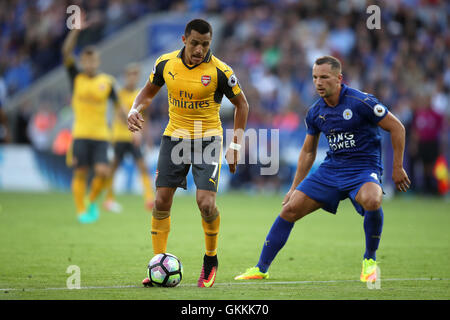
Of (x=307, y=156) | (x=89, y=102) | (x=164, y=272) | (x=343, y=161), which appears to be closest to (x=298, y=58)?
(x=89, y=102)

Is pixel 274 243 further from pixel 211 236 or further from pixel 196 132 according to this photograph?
pixel 196 132

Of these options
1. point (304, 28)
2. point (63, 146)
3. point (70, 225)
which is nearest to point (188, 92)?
point (70, 225)

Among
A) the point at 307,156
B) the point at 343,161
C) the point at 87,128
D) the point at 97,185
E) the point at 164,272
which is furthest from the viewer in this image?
the point at 97,185

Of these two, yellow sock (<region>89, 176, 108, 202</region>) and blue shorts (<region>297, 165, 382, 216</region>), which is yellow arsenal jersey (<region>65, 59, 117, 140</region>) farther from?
blue shorts (<region>297, 165, 382, 216</region>)

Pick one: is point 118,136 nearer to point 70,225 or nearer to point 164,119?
point 70,225

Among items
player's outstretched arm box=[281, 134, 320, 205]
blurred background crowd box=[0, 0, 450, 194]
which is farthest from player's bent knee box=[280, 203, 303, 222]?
blurred background crowd box=[0, 0, 450, 194]

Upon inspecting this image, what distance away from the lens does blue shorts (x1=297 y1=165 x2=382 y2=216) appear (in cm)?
721

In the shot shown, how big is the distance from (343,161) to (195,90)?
5.60 ft

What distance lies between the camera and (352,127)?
7.27 metres

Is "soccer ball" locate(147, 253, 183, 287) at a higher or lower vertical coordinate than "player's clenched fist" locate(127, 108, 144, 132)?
lower

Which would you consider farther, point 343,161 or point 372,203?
point 343,161

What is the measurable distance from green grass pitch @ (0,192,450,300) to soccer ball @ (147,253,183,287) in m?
0.12

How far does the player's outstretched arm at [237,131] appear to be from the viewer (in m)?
6.99
